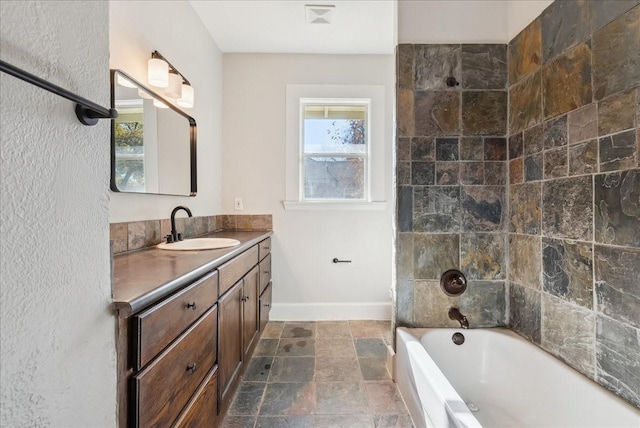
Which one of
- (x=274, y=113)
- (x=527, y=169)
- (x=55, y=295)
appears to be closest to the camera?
(x=55, y=295)

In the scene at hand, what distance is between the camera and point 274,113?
255 centimetres

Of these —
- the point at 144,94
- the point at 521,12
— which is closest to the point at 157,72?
the point at 144,94

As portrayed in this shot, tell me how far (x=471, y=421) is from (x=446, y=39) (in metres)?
1.82

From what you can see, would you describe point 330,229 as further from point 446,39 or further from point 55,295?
point 55,295

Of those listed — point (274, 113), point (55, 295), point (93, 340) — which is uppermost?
point (274, 113)

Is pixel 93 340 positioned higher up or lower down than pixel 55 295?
lower down

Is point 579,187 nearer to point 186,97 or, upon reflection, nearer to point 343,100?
point 343,100

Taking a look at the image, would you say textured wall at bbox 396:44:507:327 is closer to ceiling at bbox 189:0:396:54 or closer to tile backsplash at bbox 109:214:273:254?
ceiling at bbox 189:0:396:54

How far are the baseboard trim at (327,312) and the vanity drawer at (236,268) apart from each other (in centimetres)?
88

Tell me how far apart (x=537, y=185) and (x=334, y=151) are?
1.59 meters

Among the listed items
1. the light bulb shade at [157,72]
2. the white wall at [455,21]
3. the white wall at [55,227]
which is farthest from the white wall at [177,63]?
the white wall at [455,21]

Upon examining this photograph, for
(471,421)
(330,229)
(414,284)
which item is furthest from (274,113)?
(471,421)

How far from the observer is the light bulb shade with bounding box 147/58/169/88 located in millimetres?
1525

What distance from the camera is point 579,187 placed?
1.16m
